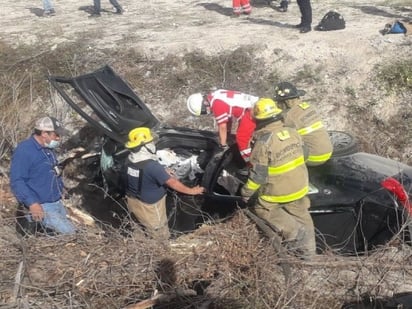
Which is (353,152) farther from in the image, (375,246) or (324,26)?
(324,26)

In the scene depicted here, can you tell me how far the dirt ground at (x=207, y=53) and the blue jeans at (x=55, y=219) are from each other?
38cm

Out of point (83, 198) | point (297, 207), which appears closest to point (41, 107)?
point (83, 198)

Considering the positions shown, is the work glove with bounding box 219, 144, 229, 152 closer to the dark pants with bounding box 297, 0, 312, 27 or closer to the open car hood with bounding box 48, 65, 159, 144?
the open car hood with bounding box 48, 65, 159, 144

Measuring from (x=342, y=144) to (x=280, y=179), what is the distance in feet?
4.63

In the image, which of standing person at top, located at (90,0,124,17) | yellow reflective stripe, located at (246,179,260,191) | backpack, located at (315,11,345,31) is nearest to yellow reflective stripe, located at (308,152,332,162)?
yellow reflective stripe, located at (246,179,260,191)

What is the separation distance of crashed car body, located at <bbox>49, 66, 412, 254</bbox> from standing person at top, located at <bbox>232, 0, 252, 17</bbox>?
631 centimetres

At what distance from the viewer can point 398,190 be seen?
17.3 feet

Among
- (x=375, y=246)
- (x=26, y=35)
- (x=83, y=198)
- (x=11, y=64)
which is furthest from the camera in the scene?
(x=26, y=35)

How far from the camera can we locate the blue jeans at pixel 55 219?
6.41 metres

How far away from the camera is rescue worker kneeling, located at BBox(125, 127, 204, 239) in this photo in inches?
233

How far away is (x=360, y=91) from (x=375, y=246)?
4.93 m

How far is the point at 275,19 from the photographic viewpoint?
500 inches

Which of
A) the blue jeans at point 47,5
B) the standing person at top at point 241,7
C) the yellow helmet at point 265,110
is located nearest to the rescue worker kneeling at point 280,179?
the yellow helmet at point 265,110

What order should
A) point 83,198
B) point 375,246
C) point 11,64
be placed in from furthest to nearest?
point 11,64 < point 83,198 < point 375,246
